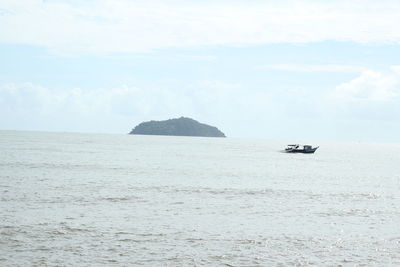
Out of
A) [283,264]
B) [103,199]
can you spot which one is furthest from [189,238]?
[103,199]

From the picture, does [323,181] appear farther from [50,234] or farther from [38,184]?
[50,234]

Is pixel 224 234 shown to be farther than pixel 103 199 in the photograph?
Answer: No

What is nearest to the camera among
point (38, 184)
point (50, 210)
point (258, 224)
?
point (258, 224)

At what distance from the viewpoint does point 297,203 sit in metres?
42.8

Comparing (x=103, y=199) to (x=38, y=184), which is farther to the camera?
(x=38, y=184)

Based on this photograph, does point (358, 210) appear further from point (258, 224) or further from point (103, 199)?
point (103, 199)

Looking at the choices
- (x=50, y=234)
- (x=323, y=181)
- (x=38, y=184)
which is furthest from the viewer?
(x=323, y=181)

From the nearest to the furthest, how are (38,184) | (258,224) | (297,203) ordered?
(258,224) → (297,203) → (38,184)

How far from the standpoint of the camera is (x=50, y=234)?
27000mm

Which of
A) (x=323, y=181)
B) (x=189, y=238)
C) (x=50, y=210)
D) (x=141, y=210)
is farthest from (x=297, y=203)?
(x=323, y=181)

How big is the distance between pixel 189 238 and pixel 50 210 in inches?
473

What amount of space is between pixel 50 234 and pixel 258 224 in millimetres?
13009

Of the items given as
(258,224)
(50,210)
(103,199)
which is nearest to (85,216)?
(50,210)

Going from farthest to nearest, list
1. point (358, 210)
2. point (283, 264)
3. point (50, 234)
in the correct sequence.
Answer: point (358, 210) → point (50, 234) → point (283, 264)
